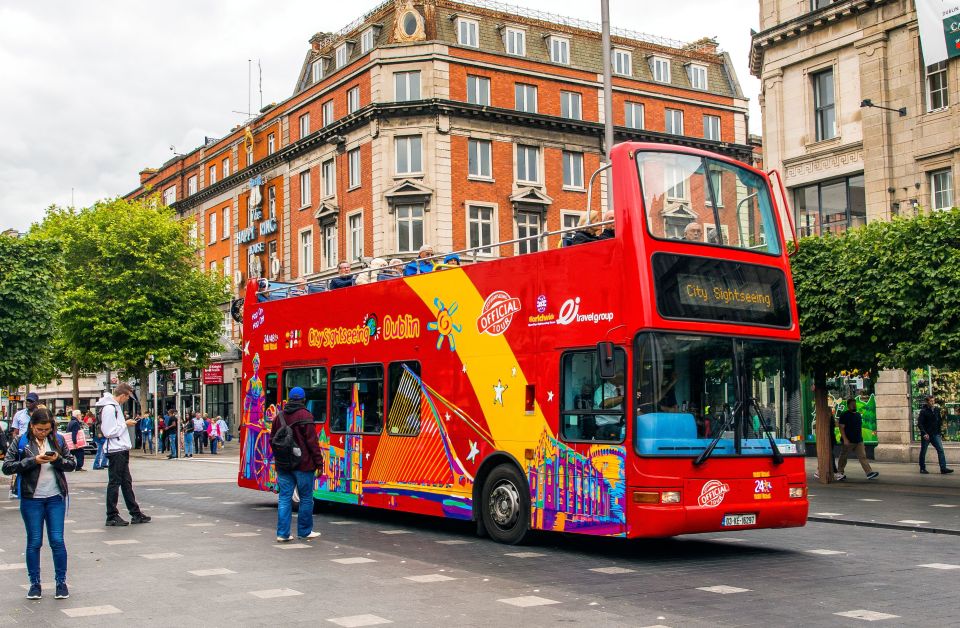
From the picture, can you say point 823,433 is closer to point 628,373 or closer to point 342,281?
point 342,281

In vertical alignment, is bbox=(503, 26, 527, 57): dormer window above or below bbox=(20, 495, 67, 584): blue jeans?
above

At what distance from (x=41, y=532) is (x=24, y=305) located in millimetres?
16062

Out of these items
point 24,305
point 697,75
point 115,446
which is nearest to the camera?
point 115,446

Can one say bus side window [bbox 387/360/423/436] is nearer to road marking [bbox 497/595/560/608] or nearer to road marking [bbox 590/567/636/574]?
road marking [bbox 590/567/636/574]

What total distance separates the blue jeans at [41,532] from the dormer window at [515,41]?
41.5 meters

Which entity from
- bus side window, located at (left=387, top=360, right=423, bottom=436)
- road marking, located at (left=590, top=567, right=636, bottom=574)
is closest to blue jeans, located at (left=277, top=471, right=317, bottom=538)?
bus side window, located at (left=387, top=360, right=423, bottom=436)

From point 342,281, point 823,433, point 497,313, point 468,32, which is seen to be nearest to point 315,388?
point 342,281

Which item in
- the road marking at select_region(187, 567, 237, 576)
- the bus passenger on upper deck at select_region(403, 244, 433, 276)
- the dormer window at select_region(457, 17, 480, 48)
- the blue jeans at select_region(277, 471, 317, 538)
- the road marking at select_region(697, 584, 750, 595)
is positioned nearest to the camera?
the road marking at select_region(697, 584, 750, 595)

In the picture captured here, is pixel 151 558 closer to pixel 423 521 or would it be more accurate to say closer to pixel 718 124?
pixel 423 521

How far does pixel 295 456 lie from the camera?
12.8 meters

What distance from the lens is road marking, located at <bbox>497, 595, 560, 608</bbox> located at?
859 centimetres

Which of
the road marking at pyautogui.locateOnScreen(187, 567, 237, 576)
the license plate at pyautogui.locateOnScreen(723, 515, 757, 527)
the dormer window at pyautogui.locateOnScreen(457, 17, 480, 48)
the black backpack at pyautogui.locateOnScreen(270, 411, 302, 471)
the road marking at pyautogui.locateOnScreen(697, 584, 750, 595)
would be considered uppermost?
Result: the dormer window at pyautogui.locateOnScreen(457, 17, 480, 48)

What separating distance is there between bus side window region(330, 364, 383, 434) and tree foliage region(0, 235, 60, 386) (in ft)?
35.7

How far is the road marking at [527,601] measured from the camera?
28.2ft
